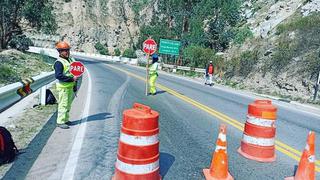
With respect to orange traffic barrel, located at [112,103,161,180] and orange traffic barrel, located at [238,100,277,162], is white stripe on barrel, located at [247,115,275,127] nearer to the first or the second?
orange traffic barrel, located at [238,100,277,162]

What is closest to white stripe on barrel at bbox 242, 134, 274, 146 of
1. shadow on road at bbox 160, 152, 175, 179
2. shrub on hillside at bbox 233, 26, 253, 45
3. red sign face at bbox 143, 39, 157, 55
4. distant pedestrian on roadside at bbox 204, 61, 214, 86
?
shadow on road at bbox 160, 152, 175, 179

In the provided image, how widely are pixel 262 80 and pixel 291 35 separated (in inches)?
206

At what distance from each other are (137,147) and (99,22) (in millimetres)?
90186

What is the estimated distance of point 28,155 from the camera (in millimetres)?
5824

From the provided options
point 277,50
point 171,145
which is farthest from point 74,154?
point 277,50

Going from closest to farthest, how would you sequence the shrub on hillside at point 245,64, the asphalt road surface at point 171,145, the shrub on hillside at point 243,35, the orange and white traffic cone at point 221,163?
the orange and white traffic cone at point 221,163 < the asphalt road surface at point 171,145 < the shrub on hillside at point 245,64 < the shrub on hillside at point 243,35

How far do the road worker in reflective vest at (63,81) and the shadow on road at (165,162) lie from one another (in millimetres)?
2743

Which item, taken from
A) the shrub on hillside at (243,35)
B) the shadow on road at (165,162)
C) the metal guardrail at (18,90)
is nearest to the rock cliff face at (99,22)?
the shrub on hillside at (243,35)

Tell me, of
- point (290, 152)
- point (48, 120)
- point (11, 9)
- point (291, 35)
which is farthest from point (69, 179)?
point (11, 9)

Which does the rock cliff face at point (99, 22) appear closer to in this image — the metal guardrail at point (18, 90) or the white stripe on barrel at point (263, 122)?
the metal guardrail at point (18, 90)

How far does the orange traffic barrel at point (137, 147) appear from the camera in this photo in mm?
4594

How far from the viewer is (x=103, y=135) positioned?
24.3ft

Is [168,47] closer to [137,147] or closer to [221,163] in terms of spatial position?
[221,163]

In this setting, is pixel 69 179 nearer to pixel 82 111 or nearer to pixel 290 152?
pixel 290 152
